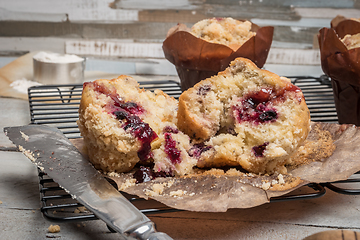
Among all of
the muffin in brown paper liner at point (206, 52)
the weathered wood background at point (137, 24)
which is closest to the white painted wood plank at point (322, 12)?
the weathered wood background at point (137, 24)

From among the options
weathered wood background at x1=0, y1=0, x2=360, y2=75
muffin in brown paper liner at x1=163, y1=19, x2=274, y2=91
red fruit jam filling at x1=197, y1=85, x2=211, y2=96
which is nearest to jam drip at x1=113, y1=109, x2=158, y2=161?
red fruit jam filling at x1=197, y1=85, x2=211, y2=96

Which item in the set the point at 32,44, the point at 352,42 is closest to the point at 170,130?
the point at 352,42

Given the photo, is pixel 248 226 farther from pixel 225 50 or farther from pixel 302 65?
pixel 302 65

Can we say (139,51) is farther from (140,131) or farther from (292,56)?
(140,131)

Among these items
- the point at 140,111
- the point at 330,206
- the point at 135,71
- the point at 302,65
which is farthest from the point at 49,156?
the point at 302,65

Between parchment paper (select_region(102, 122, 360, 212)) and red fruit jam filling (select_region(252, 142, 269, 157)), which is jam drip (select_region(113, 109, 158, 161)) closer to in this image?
parchment paper (select_region(102, 122, 360, 212))
